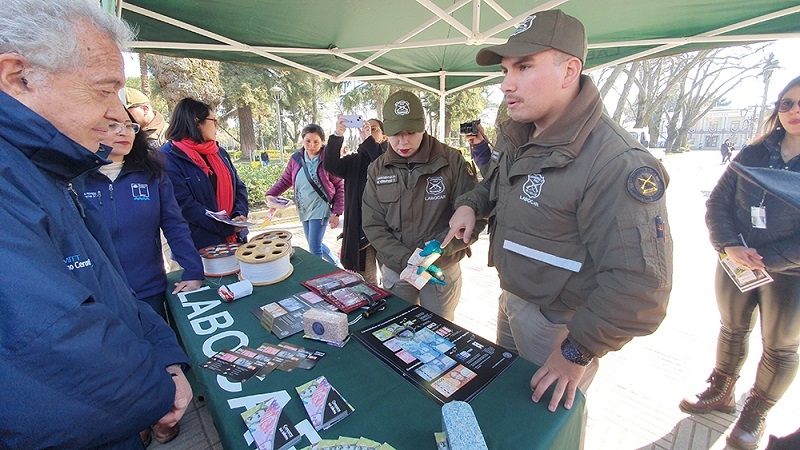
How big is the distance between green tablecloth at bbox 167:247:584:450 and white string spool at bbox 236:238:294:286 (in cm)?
44

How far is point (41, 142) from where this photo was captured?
743 mm

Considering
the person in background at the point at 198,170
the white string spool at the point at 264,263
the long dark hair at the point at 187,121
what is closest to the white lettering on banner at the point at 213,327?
the white string spool at the point at 264,263

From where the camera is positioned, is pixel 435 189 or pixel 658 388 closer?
pixel 435 189

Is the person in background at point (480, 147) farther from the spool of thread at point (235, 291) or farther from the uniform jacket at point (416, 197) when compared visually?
the spool of thread at point (235, 291)

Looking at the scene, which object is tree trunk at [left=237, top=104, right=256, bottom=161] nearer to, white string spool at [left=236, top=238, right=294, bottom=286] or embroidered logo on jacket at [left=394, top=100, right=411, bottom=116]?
white string spool at [left=236, top=238, right=294, bottom=286]

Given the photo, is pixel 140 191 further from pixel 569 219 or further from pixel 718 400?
pixel 718 400

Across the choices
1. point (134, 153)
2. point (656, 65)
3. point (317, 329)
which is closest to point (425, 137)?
point (317, 329)

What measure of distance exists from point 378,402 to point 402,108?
164cm

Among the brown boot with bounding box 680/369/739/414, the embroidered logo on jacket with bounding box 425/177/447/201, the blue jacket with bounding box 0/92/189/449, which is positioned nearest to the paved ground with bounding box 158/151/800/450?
the brown boot with bounding box 680/369/739/414

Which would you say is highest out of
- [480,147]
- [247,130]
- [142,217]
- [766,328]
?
[247,130]

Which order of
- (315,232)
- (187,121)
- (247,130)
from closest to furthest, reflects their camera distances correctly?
(187,121), (315,232), (247,130)

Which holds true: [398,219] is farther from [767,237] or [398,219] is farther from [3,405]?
[767,237]

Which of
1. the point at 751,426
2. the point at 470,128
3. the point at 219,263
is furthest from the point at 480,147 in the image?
the point at 751,426

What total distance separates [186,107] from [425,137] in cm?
188
